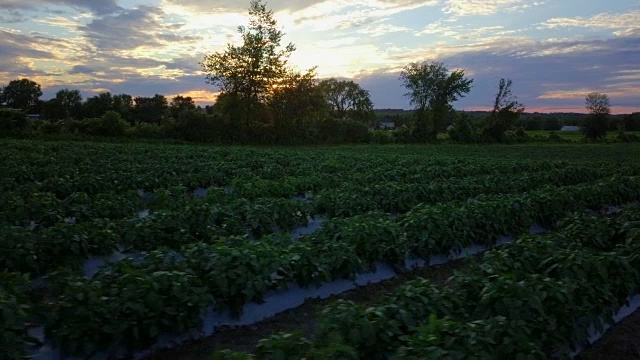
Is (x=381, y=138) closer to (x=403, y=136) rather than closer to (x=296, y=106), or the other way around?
(x=403, y=136)

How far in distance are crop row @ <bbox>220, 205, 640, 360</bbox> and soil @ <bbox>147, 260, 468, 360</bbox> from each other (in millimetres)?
688

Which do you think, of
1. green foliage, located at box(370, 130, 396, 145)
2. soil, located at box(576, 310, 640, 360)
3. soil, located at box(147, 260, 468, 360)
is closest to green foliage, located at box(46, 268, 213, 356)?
soil, located at box(147, 260, 468, 360)

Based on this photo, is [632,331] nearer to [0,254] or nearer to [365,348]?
[365,348]

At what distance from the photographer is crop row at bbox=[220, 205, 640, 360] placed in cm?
372

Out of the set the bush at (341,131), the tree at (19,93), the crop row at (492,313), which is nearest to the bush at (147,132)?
the bush at (341,131)

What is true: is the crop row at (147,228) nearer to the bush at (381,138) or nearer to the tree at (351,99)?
the bush at (381,138)

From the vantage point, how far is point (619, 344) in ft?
17.9

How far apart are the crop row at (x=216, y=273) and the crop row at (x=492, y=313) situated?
1244 mm

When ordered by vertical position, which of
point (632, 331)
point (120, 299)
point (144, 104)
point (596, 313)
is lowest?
point (632, 331)

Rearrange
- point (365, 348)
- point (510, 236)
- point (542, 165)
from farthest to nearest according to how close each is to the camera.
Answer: point (542, 165)
point (510, 236)
point (365, 348)

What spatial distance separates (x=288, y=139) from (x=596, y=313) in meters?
41.6

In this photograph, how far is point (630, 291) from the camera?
6.20m

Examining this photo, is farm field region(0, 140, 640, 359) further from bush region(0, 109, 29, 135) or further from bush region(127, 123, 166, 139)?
bush region(127, 123, 166, 139)

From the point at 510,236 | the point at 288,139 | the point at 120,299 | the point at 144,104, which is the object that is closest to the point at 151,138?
the point at 288,139
